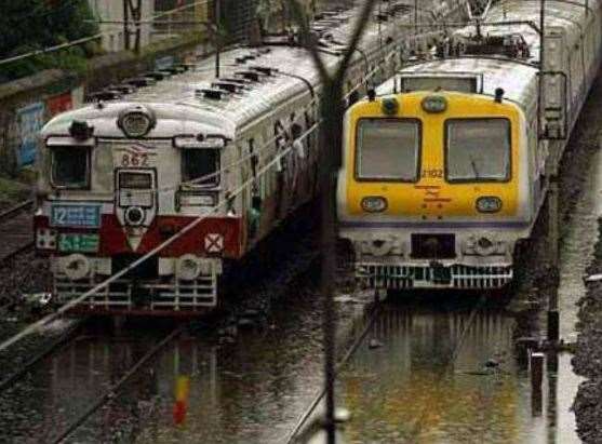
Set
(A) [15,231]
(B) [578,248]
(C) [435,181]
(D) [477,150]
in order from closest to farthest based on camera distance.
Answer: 1. (C) [435,181]
2. (D) [477,150]
3. (B) [578,248]
4. (A) [15,231]

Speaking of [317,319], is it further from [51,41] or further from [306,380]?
[51,41]

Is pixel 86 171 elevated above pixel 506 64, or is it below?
below

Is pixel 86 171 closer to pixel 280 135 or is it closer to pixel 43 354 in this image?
pixel 43 354

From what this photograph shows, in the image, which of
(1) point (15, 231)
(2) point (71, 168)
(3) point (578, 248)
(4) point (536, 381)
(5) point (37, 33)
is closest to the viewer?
(4) point (536, 381)

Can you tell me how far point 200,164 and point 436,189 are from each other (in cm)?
259

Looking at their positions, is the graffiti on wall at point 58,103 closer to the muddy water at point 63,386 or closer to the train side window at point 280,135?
the train side window at point 280,135

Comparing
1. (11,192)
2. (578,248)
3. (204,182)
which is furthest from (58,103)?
(204,182)

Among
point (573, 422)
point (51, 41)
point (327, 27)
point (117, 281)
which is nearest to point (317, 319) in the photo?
point (117, 281)

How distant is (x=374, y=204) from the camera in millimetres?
20859

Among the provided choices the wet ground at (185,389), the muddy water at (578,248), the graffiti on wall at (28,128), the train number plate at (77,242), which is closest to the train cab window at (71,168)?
the train number plate at (77,242)

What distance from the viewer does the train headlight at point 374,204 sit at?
2082 centimetres

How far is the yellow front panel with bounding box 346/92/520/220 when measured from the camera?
20719 mm

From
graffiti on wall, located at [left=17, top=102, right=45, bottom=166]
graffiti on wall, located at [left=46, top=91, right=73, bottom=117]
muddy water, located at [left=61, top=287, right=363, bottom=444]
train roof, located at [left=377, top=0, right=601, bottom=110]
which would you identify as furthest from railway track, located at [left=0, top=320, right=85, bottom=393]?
graffiti on wall, located at [left=46, top=91, right=73, bottom=117]

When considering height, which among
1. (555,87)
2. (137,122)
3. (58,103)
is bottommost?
(58,103)
